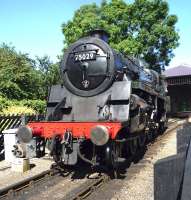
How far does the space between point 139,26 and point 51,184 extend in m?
21.7

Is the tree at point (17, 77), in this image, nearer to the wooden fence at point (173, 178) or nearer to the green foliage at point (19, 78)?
the green foliage at point (19, 78)

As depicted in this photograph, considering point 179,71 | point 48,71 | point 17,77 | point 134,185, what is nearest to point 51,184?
point 134,185

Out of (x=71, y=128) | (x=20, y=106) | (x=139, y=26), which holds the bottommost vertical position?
(x=71, y=128)

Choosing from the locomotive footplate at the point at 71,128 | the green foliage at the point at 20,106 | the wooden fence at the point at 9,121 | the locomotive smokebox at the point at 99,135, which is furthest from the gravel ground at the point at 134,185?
the green foliage at the point at 20,106

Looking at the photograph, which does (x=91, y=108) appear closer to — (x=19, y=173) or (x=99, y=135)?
(x=99, y=135)

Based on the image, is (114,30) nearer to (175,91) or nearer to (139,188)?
(175,91)

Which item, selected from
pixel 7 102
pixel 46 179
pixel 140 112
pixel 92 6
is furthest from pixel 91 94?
pixel 92 6

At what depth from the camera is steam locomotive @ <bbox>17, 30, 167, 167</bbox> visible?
316 inches

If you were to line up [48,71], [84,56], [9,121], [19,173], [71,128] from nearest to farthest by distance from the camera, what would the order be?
1. [71,128]
2. [19,173]
3. [84,56]
4. [9,121]
5. [48,71]

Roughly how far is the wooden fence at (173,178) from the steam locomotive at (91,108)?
5.44 m

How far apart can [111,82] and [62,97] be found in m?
1.41

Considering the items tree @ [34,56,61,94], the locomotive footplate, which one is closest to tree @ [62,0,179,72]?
tree @ [34,56,61,94]

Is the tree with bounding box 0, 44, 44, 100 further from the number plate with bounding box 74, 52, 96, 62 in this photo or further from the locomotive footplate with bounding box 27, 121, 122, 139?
the locomotive footplate with bounding box 27, 121, 122, 139

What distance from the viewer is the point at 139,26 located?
27.7 metres
